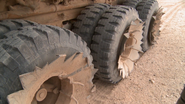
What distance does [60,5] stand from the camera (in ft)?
5.80

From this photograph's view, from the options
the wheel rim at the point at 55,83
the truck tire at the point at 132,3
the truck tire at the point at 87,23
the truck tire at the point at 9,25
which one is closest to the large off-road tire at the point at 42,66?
the wheel rim at the point at 55,83

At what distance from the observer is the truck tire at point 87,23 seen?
194cm

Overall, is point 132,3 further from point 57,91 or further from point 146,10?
point 57,91

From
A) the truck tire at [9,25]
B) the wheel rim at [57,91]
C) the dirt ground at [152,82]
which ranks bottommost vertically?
the dirt ground at [152,82]

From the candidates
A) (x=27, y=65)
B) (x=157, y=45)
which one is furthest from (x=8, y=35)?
(x=157, y=45)

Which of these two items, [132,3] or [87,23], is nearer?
[87,23]

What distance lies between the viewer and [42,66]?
1033mm

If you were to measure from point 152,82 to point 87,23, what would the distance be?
1469 millimetres

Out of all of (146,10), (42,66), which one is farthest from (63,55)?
(146,10)

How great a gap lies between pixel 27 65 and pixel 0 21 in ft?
1.99

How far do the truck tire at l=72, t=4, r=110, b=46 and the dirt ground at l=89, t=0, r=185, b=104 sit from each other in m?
0.82

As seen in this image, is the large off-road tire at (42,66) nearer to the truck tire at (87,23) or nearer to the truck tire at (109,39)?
the truck tire at (109,39)

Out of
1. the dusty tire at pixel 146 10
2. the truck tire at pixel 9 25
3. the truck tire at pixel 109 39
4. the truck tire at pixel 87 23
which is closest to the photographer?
the truck tire at pixel 9 25

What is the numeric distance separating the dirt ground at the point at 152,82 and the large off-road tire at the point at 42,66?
2.42 ft
